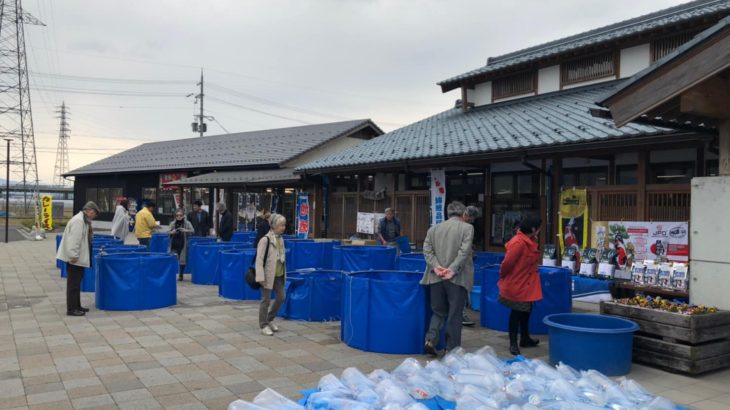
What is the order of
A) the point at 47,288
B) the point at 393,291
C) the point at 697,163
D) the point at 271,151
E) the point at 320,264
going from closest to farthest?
the point at 393,291 → the point at 697,163 → the point at 47,288 → the point at 320,264 → the point at 271,151

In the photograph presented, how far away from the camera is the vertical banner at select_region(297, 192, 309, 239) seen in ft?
63.9

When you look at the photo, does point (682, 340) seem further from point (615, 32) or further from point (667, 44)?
point (615, 32)

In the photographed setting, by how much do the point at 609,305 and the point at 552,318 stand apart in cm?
Answer: 78

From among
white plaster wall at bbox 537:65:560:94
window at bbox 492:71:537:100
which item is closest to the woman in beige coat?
white plaster wall at bbox 537:65:560:94

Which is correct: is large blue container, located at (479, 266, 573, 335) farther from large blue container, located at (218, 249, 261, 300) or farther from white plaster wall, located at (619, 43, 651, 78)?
white plaster wall, located at (619, 43, 651, 78)

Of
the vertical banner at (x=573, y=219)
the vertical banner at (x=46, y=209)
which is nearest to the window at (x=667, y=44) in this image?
the vertical banner at (x=573, y=219)

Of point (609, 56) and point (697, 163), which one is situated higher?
point (609, 56)

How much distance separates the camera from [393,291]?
659 centimetres

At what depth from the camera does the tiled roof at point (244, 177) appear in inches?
846

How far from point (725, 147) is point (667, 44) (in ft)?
23.7

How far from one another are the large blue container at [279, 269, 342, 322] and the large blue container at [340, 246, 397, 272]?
2.68 metres

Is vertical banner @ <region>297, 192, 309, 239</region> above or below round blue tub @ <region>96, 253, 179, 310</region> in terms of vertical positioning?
above

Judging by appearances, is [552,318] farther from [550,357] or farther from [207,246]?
[207,246]

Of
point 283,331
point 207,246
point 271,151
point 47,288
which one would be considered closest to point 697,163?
point 283,331
